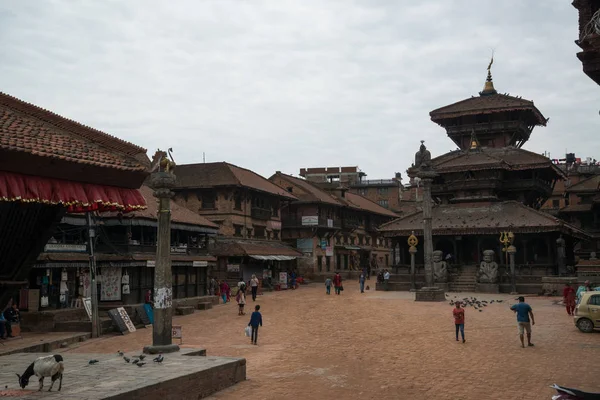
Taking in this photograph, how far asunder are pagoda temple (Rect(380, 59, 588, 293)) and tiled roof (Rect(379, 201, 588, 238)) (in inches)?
2.6

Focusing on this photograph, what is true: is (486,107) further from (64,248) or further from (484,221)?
(64,248)

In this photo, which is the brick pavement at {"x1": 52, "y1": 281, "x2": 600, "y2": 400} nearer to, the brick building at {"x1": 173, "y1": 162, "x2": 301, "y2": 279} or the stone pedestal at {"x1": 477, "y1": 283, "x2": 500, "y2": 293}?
the stone pedestal at {"x1": 477, "y1": 283, "x2": 500, "y2": 293}

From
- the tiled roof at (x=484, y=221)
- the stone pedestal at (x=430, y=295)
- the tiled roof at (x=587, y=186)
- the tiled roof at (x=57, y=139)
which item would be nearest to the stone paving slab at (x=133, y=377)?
the tiled roof at (x=57, y=139)

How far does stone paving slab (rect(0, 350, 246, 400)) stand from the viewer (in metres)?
10.7

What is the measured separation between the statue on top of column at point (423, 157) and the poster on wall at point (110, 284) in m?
20.6

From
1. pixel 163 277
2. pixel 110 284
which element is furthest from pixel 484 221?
pixel 163 277

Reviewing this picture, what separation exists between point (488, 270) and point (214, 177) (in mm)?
→ 24177

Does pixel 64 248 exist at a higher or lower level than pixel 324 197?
lower

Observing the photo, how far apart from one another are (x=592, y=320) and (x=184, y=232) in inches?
1032

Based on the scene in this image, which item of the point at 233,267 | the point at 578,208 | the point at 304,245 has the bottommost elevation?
the point at 233,267

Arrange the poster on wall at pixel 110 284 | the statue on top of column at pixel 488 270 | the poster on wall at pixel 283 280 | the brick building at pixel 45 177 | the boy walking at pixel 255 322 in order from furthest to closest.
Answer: the poster on wall at pixel 283 280 < the statue on top of column at pixel 488 270 < the poster on wall at pixel 110 284 < the boy walking at pixel 255 322 < the brick building at pixel 45 177

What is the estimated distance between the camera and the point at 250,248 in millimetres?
49000

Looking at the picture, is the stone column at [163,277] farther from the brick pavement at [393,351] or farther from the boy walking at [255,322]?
the boy walking at [255,322]

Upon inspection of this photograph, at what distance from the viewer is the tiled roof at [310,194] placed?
61.3 meters
